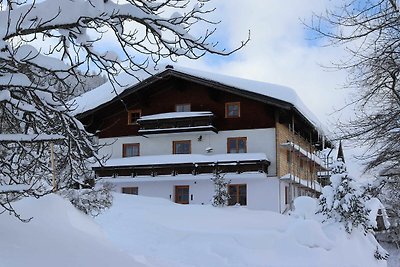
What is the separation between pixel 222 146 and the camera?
99.8 feet

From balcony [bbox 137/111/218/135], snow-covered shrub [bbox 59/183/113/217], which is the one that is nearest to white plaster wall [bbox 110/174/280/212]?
A: balcony [bbox 137/111/218/135]

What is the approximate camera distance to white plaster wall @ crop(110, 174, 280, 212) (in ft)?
95.0

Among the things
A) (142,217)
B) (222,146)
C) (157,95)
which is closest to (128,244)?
(142,217)

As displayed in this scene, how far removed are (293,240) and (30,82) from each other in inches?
424

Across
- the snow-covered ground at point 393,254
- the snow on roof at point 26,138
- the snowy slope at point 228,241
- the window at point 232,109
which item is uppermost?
the window at point 232,109

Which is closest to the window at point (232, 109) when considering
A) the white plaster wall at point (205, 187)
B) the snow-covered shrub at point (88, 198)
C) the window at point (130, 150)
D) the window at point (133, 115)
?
the white plaster wall at point (205, 187)

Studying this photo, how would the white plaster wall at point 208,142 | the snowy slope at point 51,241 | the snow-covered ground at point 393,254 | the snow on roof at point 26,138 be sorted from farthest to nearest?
the snow-covered ground at point 393,254, the white plaster wall at point 208,142, the snow on roof at point 26,138, the snowy slope at point 51,241

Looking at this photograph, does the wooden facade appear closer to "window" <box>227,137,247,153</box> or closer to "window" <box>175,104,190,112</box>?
"window" <box>175,104,190,112</box>

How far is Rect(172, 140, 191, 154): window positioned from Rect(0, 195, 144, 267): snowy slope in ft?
77.3

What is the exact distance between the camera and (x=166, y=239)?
1530cm

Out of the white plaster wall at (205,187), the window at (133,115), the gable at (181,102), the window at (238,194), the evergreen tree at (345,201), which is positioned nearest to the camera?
the evergreen tree at (345,201)

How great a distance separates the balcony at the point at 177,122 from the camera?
29.8m

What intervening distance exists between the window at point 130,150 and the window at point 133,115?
1436 millimetres

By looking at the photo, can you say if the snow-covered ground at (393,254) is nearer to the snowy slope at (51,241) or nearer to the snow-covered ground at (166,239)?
the snow-covered ground at (166,239)
